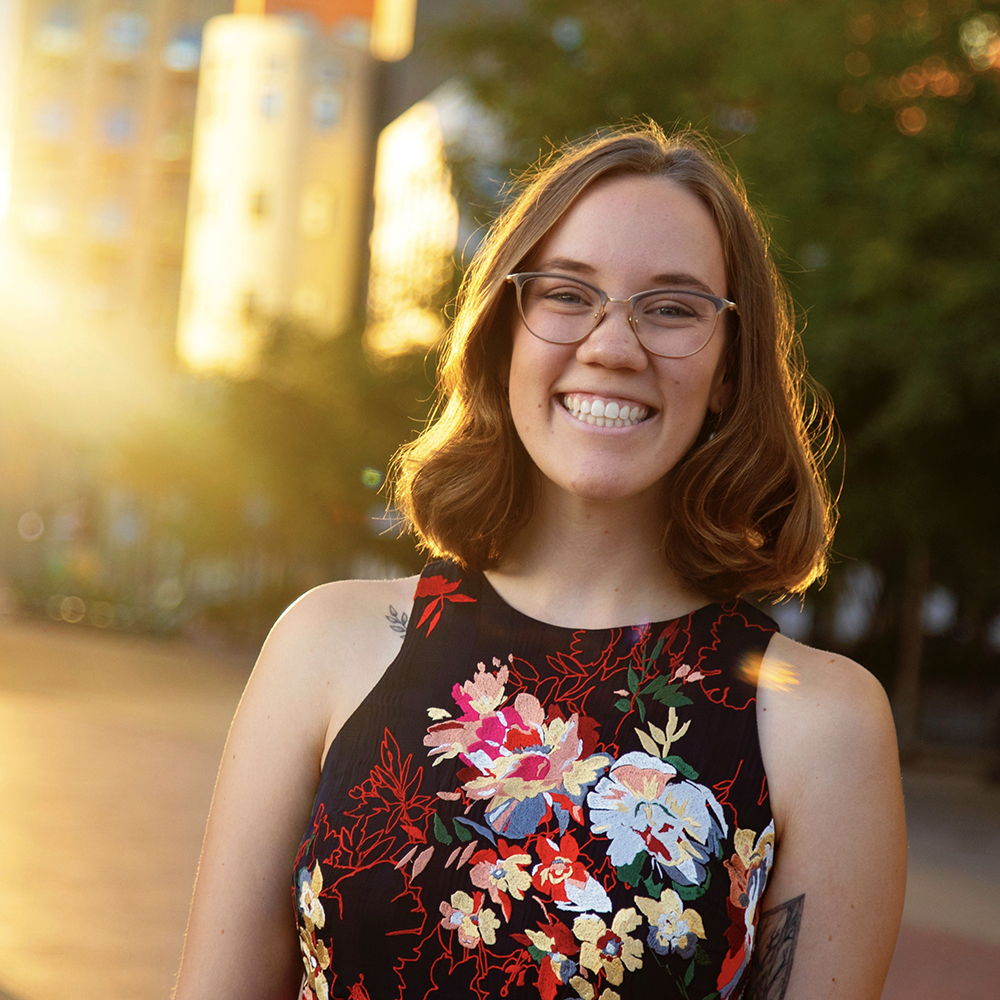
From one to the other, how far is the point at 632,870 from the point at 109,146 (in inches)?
2411

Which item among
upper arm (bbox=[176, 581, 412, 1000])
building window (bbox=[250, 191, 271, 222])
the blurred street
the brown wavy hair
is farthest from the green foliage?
building window (bbox=[250, 191, 271, 222])

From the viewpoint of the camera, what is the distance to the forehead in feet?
6.77

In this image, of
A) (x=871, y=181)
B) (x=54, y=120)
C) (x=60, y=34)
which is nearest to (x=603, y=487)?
(x=871, y=181)

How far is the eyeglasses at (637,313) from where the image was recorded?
2057 millimetres

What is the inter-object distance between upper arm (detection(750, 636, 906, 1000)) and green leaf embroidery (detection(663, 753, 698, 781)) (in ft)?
0.31

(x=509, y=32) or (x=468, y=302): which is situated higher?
(x=509, y=32)

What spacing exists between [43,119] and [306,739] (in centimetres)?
6217

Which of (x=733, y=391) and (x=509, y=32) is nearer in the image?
(x=733, y=391)

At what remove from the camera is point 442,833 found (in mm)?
1985

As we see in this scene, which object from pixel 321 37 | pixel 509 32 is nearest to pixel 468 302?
pixel 509 32

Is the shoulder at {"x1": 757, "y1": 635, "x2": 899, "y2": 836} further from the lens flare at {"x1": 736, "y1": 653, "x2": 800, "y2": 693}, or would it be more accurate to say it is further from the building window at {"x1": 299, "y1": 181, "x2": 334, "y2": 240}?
the building window at {"x1": 299, "y1": 181, "x2": 334, "y2": 240}

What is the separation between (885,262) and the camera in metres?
9.64

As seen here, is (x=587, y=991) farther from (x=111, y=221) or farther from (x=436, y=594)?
(x=111, y=221)

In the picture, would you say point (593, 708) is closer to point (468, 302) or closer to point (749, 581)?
point (749, 581)
